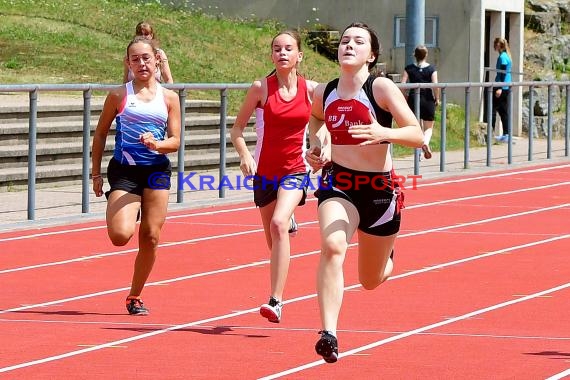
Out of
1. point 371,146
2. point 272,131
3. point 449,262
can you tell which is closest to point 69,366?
point 371,146

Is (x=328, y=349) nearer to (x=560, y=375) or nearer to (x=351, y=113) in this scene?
(x=560, y=375)

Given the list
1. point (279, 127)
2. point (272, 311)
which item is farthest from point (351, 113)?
point (279, 127)

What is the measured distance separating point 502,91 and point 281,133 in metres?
16.9

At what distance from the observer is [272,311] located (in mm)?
10148

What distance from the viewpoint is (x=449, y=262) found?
13977mm

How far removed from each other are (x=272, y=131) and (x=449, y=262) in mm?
3521

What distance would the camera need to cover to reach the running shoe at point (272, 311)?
10156 millimetres

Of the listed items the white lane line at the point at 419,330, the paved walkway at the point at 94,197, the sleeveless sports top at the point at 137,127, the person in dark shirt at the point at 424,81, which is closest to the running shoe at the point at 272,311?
the white lane line at the point at 419,330

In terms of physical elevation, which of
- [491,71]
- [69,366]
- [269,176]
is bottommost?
[69,366]

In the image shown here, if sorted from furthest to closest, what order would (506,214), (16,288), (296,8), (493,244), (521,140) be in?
(296,8)
(521,140)
(506,214)
(493,244)
(16,288)

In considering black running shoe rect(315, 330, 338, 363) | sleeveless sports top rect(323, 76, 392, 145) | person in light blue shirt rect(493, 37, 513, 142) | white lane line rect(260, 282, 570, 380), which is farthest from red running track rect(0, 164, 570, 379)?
person in light blue shirt rect(493, 37, 513, 142)

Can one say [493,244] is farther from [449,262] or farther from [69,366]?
[69,366]

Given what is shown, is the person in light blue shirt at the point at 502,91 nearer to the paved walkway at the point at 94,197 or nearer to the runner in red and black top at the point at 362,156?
the paved walkway at the point at 94,197

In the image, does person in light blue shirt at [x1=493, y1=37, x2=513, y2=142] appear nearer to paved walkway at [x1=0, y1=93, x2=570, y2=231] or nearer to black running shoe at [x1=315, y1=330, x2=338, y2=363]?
paved walkway at [x1=0, y1=93, x2=570, y2=231]
